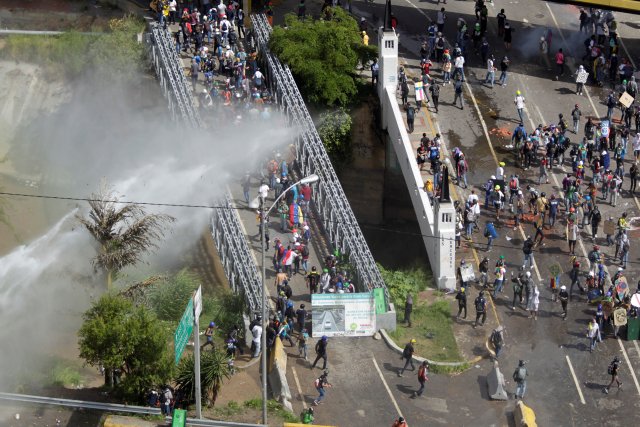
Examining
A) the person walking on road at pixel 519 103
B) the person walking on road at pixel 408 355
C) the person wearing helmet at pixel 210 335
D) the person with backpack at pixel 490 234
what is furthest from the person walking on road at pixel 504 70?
the person wearing helmet at pixel 210 335

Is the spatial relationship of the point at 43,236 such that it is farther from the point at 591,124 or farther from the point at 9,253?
the point at 591,124

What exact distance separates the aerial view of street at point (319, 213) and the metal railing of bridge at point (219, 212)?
0.38 feet

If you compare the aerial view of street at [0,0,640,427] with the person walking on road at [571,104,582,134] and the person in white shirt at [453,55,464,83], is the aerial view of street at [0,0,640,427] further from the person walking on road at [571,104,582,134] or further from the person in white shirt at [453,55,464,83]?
the person walking on road at [571,104,582,134]

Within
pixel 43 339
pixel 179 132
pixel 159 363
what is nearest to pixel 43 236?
pixel 179 132

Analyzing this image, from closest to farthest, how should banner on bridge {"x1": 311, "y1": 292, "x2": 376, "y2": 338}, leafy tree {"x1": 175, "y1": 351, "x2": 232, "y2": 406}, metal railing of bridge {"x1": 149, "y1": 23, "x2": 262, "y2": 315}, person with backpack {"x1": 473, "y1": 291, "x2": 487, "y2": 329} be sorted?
leafy tree {"x1": 175, "y1": 351, "x2": 232, "y2": 406}, banner on bridge {"x1": 311, "y1": 292, "x2": 376, "y2": 338}, person with backpack {"x1": 473, "y1": 291, "x2": 487, "y2": 329}, metal railing of bridge {"x1": 149, "y1": 23, "x2": 262, "y2": 315}

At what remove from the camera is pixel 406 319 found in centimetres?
5306

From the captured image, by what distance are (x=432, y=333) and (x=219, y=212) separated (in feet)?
28.4

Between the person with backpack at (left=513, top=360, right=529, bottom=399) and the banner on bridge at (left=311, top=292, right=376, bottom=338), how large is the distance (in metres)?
5.18

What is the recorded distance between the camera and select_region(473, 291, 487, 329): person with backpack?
173 feet

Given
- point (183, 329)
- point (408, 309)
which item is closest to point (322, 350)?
point (408, 309)

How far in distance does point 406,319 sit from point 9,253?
702 inches

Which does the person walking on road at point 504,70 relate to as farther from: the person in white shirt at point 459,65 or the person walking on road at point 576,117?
the person walking on road at point 576,117

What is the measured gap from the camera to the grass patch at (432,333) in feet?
170

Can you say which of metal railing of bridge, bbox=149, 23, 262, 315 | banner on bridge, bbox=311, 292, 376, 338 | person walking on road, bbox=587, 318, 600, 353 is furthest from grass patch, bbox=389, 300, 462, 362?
metal railing of bridge, bbox=149, 23, 262, 315
